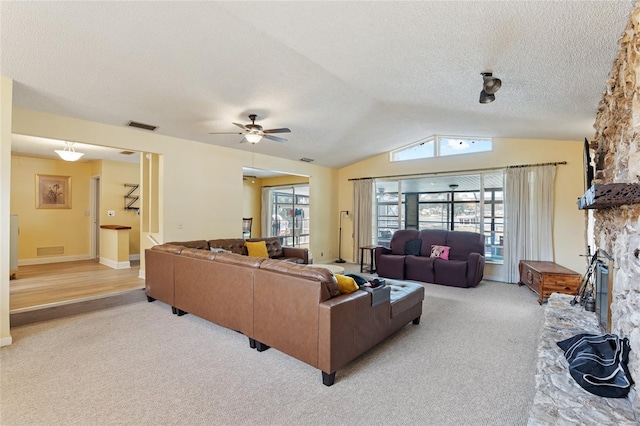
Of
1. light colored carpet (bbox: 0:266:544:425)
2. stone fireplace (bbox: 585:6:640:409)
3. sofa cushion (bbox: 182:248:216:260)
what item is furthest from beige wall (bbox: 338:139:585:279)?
sofa cushion (bbox: 182:248:216:260)

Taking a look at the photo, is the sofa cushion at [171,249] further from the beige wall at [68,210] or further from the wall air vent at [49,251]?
the wall air vent at [49,251]

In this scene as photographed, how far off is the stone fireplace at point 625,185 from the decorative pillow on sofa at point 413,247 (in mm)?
3822

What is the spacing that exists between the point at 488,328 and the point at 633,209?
2.17 metres

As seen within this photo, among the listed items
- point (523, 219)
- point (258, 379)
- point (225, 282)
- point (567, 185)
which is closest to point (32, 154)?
point (225, 282)

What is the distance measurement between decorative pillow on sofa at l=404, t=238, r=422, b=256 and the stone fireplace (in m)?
3.82

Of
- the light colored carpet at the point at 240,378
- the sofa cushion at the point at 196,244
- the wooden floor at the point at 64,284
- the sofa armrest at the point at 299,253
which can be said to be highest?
the sofa cushion at the point at 196,244

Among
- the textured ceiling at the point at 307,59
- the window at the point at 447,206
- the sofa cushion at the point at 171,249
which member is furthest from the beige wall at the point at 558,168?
the sofa cushion at the point at 171,249

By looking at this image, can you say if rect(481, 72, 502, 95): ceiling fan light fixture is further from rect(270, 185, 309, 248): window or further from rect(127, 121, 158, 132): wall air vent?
rect(270, 185, 309, 248): window

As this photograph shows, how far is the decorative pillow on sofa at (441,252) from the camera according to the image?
5.96 meters

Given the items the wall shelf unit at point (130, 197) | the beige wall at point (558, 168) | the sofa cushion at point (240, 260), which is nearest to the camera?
the sofa cushion at point (240, 260)

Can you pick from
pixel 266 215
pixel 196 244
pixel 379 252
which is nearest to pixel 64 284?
pixel 196 244

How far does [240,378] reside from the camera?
244cm

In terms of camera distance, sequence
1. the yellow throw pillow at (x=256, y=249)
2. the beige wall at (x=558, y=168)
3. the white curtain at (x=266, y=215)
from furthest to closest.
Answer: the white curtain at (x=266, y=215), the yellow throw pillow at (x=256, y=249), the beige wall at (x=558, y=168)

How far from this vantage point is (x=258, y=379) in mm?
2430
